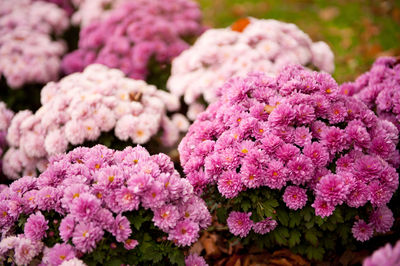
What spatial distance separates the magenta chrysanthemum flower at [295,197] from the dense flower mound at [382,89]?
3.41 ft

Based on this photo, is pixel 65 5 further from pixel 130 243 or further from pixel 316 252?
Answer: pixel 316 252

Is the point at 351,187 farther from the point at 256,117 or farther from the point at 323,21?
the point at 323,21

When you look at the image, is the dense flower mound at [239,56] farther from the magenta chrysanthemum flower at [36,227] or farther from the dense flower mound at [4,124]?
the magenta chrysanthemum flower at [36,227]

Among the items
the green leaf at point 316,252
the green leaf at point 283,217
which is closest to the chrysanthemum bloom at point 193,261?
the green leaf at point 283,217

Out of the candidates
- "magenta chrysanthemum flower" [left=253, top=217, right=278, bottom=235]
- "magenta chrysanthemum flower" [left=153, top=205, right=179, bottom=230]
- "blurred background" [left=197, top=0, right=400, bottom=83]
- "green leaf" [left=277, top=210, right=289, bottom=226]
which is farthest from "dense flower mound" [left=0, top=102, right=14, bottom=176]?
"blurred background" [left=197, top=0, right=400, bottom=83]

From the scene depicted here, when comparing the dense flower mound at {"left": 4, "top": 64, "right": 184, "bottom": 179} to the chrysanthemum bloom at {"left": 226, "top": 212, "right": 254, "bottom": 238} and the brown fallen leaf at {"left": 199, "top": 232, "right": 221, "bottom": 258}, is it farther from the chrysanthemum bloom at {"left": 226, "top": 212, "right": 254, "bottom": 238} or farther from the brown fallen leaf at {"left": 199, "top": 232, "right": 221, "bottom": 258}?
the chrysanthemum bloom at {"left": 226, "top": 212, "right": 254, "bottom": 238}

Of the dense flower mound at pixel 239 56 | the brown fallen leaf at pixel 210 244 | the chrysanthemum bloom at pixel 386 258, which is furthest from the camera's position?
the dense flower mound at pixel 239 56

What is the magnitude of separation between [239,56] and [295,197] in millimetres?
1790

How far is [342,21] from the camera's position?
20.2ft

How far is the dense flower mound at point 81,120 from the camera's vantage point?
300 centimetres

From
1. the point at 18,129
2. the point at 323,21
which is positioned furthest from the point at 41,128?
the point at 323,21

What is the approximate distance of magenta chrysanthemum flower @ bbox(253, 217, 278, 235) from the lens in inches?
92.1

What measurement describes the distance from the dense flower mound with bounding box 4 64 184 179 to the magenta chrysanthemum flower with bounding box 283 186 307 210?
4.35 ft

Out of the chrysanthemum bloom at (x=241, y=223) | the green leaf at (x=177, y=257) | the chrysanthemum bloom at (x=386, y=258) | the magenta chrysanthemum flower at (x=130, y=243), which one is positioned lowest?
the chrysanthemum bloom at (x=241, y=223)
